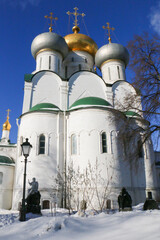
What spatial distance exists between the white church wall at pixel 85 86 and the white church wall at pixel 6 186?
6.28 meters

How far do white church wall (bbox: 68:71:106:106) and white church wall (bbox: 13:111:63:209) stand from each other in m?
2.89

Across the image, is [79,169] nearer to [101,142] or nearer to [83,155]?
[83,155]

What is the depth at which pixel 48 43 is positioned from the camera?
53.7 feet

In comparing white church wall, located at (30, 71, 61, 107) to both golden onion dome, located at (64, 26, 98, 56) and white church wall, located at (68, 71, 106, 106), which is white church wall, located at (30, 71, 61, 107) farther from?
golden onion dome, located at (64, 26, 98, 56)

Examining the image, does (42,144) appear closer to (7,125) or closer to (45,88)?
(45,88)

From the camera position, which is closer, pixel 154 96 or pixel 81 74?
pixel 154 96

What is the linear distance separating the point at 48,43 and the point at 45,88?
4.40m

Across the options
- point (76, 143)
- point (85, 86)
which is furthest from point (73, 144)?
point (85, 86)

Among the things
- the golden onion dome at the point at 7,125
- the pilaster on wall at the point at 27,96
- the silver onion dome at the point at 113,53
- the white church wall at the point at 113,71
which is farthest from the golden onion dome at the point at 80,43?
the golden onion dome at the point at 7,125

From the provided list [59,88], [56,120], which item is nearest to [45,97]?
[59,88]

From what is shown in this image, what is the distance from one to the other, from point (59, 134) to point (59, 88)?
4072 mm

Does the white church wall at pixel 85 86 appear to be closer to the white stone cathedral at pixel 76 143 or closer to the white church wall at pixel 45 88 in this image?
the white stone cathedral at pixel 76 143

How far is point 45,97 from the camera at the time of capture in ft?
46.4

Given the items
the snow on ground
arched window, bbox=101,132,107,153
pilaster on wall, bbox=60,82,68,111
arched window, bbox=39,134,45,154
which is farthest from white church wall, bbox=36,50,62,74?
the snow on ground
